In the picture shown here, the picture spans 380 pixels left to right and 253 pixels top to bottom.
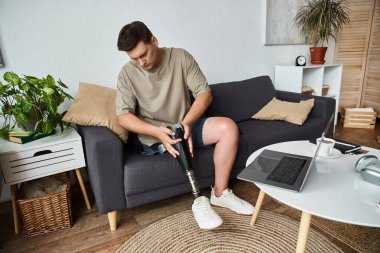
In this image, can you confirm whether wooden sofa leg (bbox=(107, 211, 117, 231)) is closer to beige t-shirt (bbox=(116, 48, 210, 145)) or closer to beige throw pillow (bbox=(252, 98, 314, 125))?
beige t-shirt (bbox=(116, 48, 210, 145))

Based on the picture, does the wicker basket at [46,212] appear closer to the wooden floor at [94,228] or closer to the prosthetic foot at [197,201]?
the wooden floor at [94,228]

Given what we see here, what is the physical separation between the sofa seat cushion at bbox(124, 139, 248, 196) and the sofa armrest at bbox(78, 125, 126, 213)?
0.05 m

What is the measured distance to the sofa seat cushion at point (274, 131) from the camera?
68.0 inches

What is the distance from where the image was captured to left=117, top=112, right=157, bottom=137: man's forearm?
1.39 metres

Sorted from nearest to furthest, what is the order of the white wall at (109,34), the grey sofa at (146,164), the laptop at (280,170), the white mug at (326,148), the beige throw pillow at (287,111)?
the laptop at (280,170)
the white mug at (326,148)
the grey sofa at (146,164)
the white wall at (109,34)
the beige throw pillow at (287,111)

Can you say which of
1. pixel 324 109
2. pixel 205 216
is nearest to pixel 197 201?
pixel 205 216

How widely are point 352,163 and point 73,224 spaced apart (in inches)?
59.6

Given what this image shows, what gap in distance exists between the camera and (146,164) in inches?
55.2

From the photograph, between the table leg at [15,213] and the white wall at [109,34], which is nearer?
the table leg at [15,213]

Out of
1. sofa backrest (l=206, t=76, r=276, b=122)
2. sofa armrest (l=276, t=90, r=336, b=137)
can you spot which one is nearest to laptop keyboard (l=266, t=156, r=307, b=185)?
sofa backrest (l=206, t=76, r=276, b=122)

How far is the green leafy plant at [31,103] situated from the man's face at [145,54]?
1.68 feet

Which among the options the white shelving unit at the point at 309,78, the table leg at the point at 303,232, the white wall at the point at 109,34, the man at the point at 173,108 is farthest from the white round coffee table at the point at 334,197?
the white shelving unit at the point at 309,78

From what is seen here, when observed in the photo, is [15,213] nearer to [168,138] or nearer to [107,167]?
[107,167]

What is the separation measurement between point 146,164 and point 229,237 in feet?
1.88
